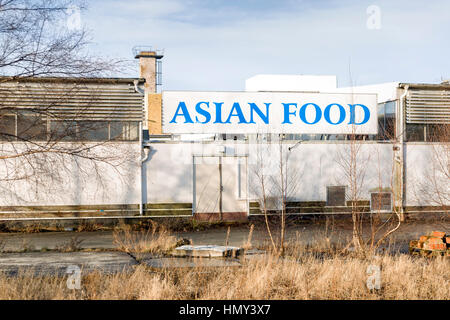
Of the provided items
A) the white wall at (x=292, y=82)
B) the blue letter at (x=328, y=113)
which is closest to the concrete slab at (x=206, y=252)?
the blue letter at (x=328, y=113)

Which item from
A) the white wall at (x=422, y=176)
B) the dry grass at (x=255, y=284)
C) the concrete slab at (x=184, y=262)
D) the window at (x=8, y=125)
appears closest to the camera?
the dry grass at (x=255, y=284)

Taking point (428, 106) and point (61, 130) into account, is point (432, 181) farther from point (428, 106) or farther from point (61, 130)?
point (61, 130)

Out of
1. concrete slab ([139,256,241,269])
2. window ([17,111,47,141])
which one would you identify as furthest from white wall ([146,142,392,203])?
window ([17,111,47,141])

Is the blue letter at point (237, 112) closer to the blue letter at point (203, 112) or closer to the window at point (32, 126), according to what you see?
the blue letter at point (203, 112)

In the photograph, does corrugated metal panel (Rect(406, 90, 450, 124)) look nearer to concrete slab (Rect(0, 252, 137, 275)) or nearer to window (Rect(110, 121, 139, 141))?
window (Rect(110, 121, 139, 141))

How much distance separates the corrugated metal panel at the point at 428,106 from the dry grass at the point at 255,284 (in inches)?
478

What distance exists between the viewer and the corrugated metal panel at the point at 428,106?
2198 cm

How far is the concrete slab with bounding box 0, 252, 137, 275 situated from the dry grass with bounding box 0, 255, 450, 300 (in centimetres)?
105

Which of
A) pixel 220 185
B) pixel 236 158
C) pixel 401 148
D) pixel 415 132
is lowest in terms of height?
pixel 220 185

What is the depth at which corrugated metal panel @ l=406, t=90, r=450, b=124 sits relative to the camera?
2198 cm

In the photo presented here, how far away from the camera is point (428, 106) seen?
72.8 feet

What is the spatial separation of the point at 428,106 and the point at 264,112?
6.37m

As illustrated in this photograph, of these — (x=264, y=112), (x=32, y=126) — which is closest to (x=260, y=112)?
(x=264, y=112)

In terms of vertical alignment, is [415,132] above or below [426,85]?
below
